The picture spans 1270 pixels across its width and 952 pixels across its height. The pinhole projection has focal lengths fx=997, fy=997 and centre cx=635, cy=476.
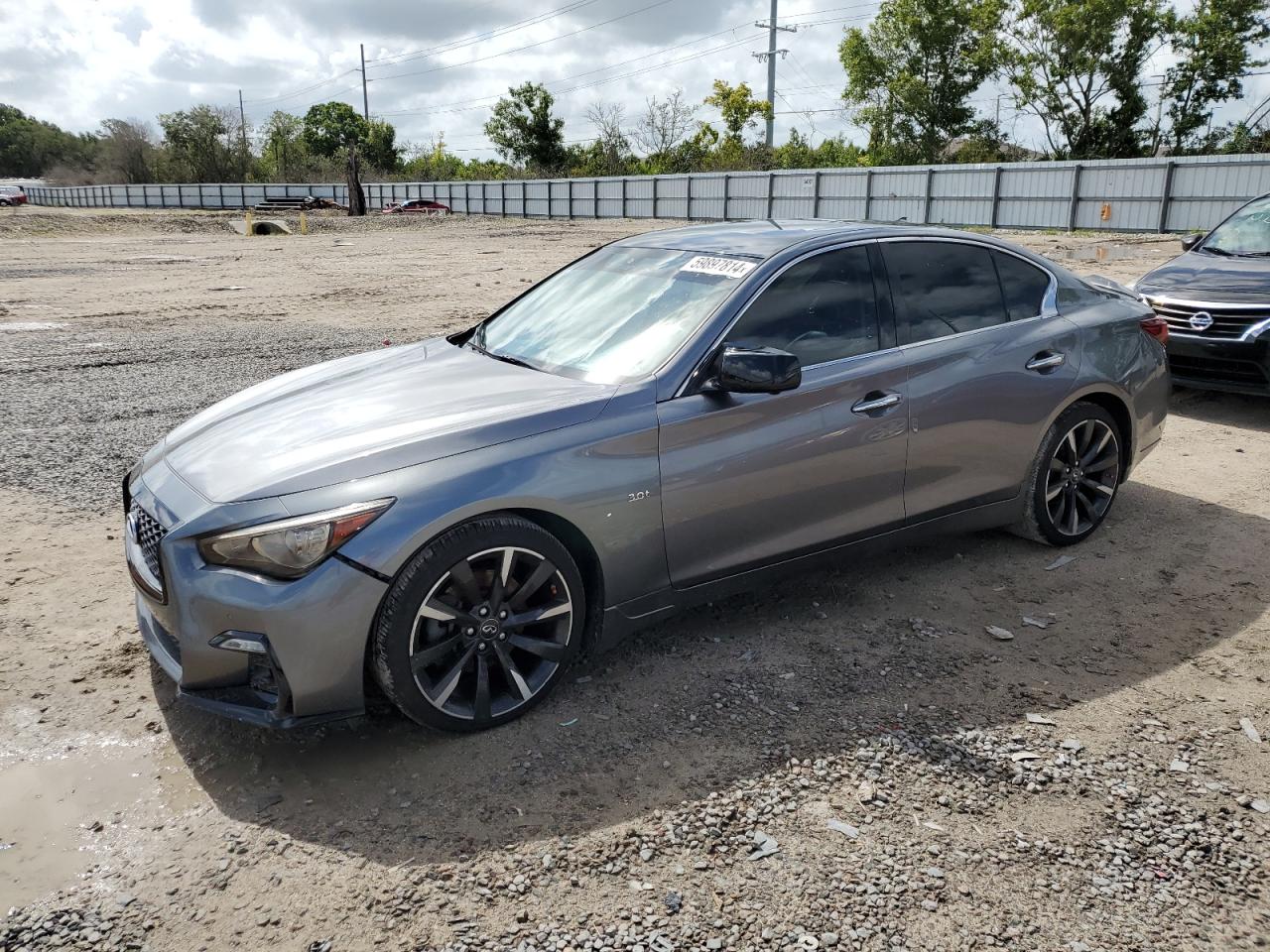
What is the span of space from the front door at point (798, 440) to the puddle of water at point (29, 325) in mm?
11699

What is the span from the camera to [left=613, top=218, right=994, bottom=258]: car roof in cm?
434

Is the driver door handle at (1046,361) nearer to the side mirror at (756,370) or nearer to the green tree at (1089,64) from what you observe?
the side mirror at (756,370)

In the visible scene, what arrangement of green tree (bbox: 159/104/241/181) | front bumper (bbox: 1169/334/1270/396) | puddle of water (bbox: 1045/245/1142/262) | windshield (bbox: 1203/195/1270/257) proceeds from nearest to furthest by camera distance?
front bumper (bbox: 1169/334/1270/396) → windshield (bbox: 1203/195/1270/257) → puddle of water (bbox: 1045/245/1142/262) → green tree (bbox: 159/104/241/181)

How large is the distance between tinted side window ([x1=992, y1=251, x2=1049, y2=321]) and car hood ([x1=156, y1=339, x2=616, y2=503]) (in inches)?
89.3

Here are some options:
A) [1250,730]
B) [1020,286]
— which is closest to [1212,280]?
[1020,286]

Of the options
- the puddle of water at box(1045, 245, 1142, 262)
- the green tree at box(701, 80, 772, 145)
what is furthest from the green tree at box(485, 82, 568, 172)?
the puddle of water at box(1045, 245, 1142, 262)

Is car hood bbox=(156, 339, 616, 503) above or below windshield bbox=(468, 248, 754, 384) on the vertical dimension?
below

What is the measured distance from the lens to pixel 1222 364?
24.9ft

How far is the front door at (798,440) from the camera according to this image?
3.75 m

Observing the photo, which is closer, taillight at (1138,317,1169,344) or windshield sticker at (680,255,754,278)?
windshield sticker at (680,255,754,278)

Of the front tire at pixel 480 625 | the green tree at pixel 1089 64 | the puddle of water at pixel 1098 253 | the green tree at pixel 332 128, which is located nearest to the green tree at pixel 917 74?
the green tree at pixel 1089 64

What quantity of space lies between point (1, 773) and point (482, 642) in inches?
63.4

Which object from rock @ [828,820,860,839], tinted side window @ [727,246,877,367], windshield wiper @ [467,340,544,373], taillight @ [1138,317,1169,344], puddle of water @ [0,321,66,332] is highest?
tinted side window @ [727,246,877,367]

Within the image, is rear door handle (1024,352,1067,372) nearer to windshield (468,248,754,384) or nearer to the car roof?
the car roof
